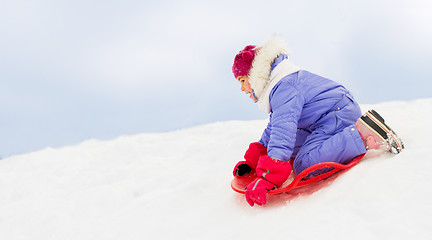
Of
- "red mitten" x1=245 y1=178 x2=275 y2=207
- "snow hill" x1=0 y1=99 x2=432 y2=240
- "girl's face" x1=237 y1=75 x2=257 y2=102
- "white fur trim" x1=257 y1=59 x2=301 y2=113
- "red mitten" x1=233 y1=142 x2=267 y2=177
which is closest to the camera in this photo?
"snow hill" x1=0 y1=99 x2=432 y2=240

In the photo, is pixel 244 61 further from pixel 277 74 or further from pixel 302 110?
pixel 302 110

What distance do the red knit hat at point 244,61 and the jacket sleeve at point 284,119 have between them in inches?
8.4

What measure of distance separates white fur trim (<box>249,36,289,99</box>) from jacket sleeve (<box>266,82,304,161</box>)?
0.32ft

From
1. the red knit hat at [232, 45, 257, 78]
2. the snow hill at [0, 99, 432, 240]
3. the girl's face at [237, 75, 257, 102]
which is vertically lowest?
the snow hill at [0, 99, 432, 240]

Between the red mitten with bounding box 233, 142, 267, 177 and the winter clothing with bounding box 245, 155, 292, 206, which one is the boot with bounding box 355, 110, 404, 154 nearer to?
the winter clothing with bounding box 245, 155, 292, 206

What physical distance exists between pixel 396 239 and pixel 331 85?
40.3 inches

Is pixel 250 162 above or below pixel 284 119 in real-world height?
below

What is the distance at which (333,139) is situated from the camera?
1.81 metres

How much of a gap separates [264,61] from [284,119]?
37cm

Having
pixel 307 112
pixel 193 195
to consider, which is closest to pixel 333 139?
pixel 307 112

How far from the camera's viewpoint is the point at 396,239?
1161mm

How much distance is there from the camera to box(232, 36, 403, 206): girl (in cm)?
174

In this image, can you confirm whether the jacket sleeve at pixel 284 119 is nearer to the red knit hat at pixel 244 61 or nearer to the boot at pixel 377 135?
the red knit hat at pixel 244 61

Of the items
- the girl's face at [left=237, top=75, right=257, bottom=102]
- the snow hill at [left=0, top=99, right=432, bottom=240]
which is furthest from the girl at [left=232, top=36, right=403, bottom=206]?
the snow hill at [left=0, top=99, right=432, bottom=240]
